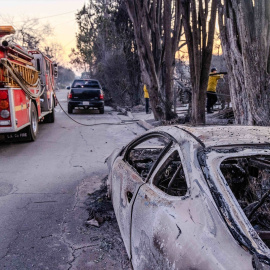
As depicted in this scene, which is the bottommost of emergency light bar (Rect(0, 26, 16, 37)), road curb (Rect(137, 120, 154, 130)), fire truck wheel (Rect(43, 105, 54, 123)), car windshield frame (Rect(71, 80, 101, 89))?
road curb (Rect(137, 120, 154, 130))

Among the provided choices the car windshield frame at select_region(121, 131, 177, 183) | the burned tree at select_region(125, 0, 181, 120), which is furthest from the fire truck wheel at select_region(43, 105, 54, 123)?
the car windshield frame at select_region(121, 131, 177, 183)

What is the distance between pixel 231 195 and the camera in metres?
1.89

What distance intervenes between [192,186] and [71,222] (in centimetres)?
252

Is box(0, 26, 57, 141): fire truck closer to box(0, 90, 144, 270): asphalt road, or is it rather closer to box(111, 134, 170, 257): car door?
box(0, 90, 144, 270): asphalt road

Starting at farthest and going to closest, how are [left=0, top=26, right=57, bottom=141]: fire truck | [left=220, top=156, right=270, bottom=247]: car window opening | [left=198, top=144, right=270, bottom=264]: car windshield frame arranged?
1. [left=0, top=26, right=57, bottom=141]: fire truck
2. [left=220, top=156, right=270, bottom=247]: car window opening
3. [left=198, top=144, right=270, bottom=264]: car windshield frame

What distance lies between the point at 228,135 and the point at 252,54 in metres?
3.07

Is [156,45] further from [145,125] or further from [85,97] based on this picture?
[85,97]

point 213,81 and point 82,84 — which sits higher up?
point 82,84

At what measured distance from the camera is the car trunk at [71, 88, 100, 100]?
1783 cm

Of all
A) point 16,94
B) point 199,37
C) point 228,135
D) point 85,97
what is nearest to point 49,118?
point 85,97

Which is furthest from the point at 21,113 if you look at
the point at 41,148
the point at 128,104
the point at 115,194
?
the point at 128,104

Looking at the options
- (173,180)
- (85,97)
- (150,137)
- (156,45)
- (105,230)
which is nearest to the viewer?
(173,180)

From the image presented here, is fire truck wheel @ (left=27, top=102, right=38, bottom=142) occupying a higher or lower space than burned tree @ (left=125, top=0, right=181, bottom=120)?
lower

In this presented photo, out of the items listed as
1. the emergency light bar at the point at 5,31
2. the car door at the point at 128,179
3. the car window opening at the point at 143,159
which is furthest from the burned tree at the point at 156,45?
the car door at the point at 128,179
